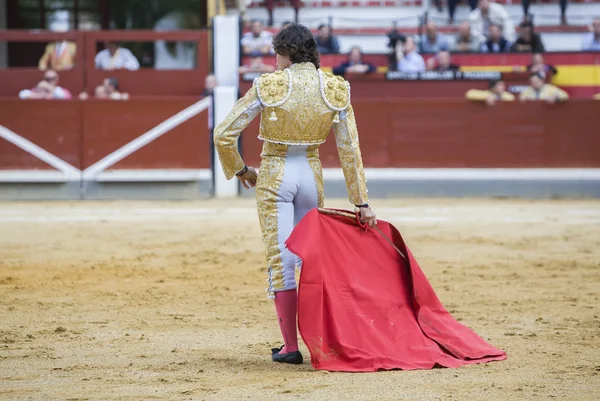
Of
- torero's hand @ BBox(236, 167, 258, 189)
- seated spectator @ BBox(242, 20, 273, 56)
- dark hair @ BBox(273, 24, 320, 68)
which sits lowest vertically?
torero's hand @ BBox(236, 167, 258, 189)

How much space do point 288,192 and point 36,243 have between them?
13.7 feet

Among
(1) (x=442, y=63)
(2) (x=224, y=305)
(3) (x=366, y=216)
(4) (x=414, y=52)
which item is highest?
(4) (x=414, y=52)

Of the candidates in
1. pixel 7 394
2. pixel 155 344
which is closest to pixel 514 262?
pixel 155 344

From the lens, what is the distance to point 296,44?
361cm

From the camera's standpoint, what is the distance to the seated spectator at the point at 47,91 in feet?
36.2

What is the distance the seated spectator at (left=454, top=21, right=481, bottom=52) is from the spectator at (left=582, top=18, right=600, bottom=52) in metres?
1.28

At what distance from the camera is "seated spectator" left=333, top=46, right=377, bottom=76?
11320mm

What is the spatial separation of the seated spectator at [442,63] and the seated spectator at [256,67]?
1.78m

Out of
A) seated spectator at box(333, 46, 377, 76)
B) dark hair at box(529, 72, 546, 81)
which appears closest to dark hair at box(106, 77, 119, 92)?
seated spectator at box(333, 46, 377, 76)

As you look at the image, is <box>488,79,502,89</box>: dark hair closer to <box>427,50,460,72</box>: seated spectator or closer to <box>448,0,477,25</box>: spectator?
<box>427,50,460,72</box>: seated spectator

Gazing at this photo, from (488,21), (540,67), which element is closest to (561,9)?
(488,21)

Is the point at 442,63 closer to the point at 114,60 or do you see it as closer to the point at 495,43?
the point at 495,43

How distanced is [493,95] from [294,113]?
7776 mm

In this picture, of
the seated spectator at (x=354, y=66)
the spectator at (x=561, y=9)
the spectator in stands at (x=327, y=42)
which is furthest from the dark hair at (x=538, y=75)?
the spectator in stands at (x=327, y=42)
